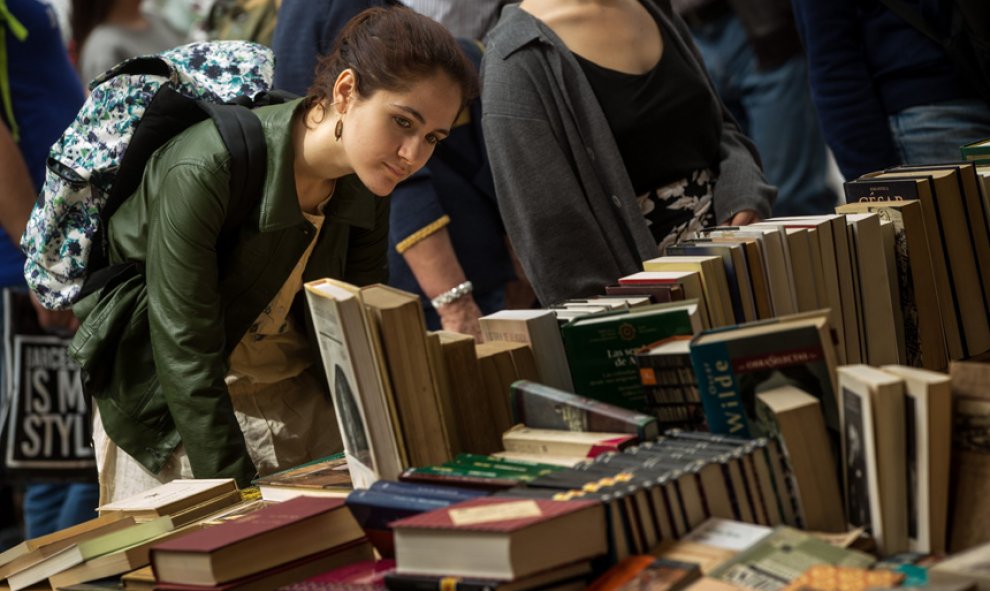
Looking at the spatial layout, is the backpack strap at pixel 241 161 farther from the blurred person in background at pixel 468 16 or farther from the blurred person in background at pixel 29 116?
the blurred person in background at pixel 468 16

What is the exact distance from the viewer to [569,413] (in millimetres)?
1947

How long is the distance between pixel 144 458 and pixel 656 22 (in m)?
1.61

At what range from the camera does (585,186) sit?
3.19 metres

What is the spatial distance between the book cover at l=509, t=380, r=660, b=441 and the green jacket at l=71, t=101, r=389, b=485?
81 centimetres

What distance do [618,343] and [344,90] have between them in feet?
3.23

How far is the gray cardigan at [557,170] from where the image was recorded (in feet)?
10.4

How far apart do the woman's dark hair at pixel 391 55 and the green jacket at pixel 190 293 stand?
0.13 meters

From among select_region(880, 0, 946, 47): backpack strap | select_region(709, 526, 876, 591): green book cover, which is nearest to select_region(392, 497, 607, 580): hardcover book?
select_region(709, 526, 876, 591): green book cover

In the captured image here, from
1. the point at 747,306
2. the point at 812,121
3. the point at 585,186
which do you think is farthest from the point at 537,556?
the point at 812,121

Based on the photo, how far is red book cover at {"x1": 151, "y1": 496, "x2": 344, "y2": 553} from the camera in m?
1.77

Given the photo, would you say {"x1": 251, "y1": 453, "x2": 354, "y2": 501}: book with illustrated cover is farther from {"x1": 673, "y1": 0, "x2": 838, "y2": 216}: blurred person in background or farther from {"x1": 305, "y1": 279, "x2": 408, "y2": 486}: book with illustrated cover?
{"x1": 673, "y1": 0, "x2": 838, "y2": 216}: blurred person in background

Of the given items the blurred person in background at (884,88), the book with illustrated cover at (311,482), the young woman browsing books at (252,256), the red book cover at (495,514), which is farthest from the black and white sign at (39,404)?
the red book cover at (495,514)

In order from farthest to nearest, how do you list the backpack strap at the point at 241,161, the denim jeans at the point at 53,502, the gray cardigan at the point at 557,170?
the denim jeans at the point at 53,502
the gray cardigan at the point at 557,170
the backpack strap at the point at 241,161

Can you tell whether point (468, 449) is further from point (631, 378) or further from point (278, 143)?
point (278, 143)
